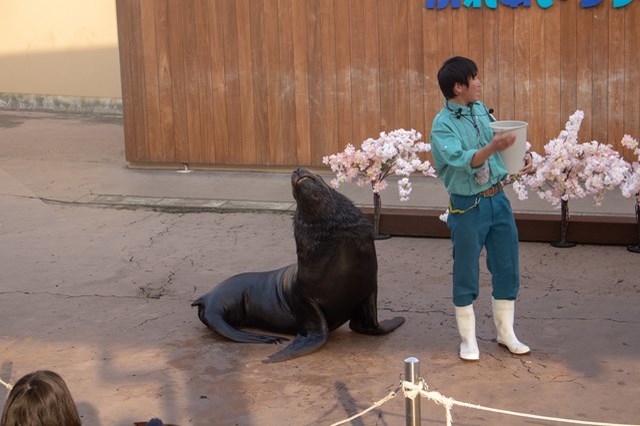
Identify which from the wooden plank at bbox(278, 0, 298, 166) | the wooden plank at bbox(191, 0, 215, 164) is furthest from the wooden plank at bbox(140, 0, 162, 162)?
the wooden plank at bbox(278, 0, 298, 166)

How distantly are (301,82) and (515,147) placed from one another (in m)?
5.93

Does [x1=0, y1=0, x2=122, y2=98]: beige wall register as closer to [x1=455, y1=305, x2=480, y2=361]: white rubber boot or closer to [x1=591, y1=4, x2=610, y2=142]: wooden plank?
[x1=591, y1=4, x2=610, y2=142]: wooden plank

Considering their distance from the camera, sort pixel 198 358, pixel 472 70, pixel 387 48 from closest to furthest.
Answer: pixel 472 70 → pixel 198 358 → pixel 387 48

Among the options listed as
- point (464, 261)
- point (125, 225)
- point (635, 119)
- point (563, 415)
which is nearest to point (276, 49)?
point (125, 225)

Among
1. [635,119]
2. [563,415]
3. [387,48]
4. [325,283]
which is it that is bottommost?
[563,415]

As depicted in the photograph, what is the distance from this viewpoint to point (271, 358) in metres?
6.45

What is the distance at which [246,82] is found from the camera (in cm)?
1182

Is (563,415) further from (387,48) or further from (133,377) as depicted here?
(387,48)

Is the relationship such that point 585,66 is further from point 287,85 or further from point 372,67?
point 287,85

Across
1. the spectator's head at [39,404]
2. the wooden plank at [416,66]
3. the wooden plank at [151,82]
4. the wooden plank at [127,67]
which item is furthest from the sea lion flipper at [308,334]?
the wooden plank at [127,67]

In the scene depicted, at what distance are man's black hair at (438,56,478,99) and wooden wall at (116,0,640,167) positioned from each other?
4.74 metres

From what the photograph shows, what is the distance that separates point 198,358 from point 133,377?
1.48 feet

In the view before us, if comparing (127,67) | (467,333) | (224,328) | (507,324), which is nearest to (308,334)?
(224,328)

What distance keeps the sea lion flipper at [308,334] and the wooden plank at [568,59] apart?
4.85 meters
